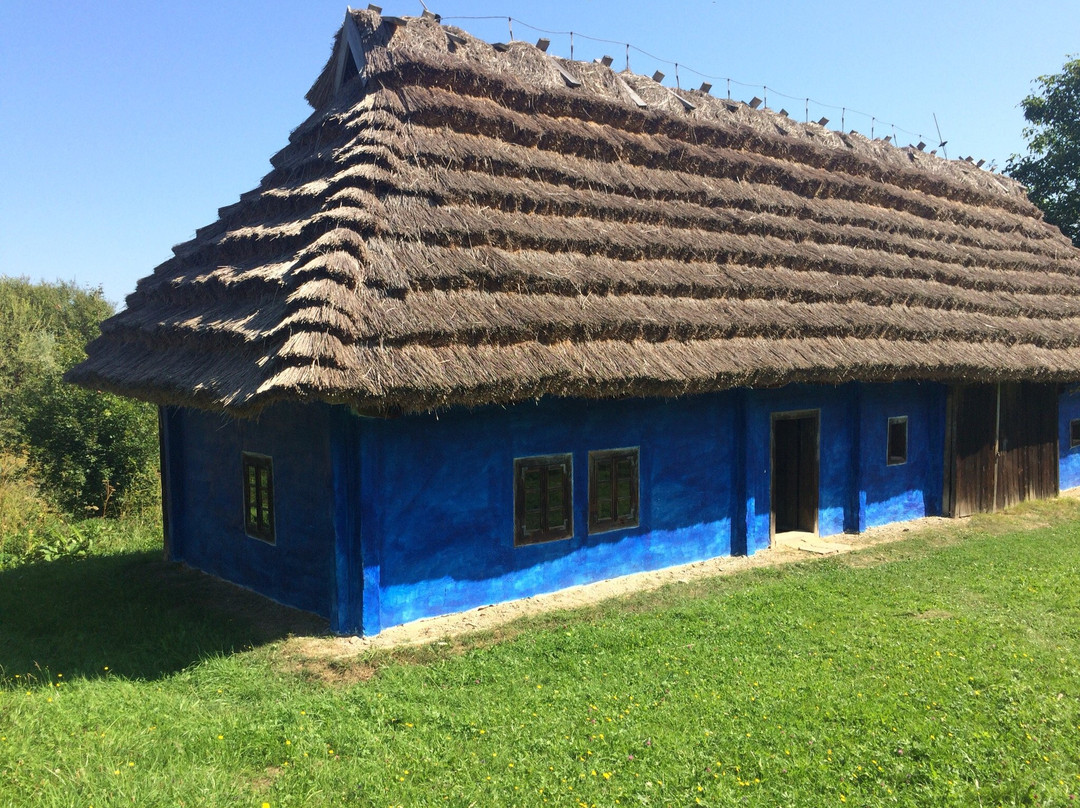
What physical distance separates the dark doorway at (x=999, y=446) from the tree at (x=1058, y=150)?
1142cm

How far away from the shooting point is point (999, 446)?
560 inches

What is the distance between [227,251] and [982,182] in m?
15.8

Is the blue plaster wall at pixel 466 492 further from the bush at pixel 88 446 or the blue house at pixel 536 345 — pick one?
the bush at pixel 88 446

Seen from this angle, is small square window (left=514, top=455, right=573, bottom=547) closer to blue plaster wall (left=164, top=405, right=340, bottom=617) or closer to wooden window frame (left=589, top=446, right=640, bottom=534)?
wooden window frame (left=589, top=446, right=640, bottom=534)

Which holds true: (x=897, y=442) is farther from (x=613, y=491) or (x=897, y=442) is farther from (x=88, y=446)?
(x=88, y=446)

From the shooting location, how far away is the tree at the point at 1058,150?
23.0 metres

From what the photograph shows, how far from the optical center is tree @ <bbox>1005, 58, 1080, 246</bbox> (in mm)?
22969

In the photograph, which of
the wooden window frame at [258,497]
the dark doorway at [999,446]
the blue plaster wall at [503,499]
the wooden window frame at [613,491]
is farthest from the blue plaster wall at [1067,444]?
the wooden window frame at [258,497]

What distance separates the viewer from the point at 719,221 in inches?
441

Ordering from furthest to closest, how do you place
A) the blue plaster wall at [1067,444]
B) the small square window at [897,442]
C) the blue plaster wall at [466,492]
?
the blue plaster wall at [1067,444] < the small square window at [897,442] < the blue plaster wall at [466,492]

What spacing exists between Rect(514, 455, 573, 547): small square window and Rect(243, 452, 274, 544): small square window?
108 inches

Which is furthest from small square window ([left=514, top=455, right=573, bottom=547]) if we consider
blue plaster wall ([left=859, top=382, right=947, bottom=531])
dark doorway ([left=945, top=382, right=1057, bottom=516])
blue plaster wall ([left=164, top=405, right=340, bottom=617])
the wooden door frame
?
dark doorway ([left=945, top=382, right=1057, bottom=516])

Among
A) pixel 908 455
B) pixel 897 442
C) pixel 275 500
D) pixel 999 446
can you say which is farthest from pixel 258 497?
pixel 999 446

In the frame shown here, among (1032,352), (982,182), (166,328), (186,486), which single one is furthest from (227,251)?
(982,182)
